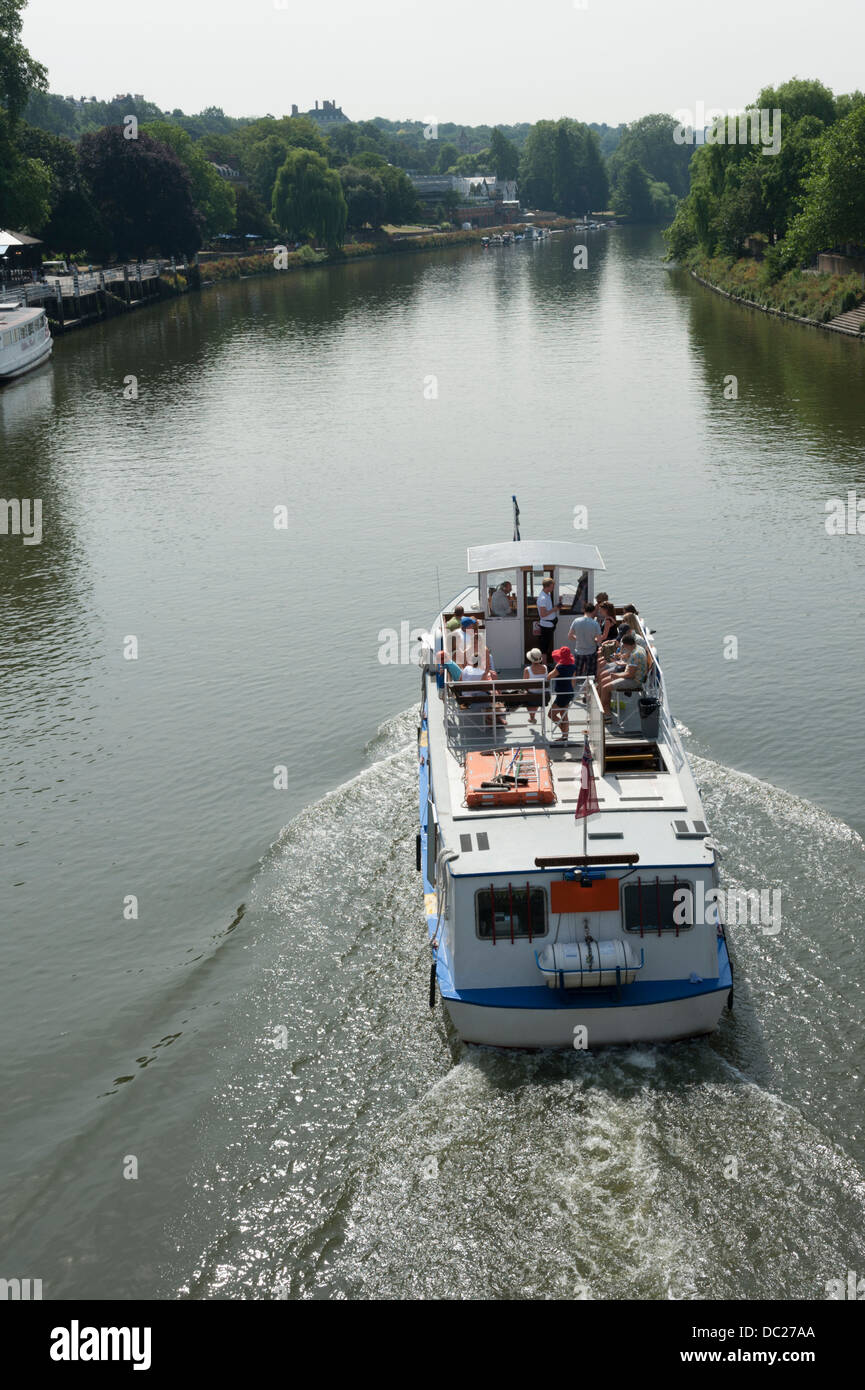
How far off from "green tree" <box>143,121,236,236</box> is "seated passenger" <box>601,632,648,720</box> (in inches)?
5551

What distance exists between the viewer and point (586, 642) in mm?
23016

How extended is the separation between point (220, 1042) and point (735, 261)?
346ft

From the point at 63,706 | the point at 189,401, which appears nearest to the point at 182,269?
the point at 189,401

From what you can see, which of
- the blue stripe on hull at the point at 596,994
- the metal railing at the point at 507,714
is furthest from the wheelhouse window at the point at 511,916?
the metal railing at the point at 507,714

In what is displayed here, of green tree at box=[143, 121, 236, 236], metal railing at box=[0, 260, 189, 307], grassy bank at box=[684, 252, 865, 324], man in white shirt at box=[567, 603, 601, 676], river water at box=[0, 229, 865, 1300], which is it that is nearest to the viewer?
river water at box=[0, 229, 865, 1300]

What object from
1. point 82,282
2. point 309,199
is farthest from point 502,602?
point 309,199

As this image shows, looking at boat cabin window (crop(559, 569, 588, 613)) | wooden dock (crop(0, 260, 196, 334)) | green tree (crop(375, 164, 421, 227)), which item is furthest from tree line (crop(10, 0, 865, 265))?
boat cabin window (crop(559, 569, 588, 613))

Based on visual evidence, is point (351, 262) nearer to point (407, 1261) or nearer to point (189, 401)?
point (189, 401)

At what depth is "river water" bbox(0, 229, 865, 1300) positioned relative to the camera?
15.2 meters

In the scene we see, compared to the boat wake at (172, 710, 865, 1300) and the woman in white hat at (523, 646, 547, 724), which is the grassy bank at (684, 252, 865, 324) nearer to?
the woman in white hat at (523, 646, 547, 724)

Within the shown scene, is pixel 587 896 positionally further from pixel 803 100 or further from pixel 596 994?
pixel 803 100

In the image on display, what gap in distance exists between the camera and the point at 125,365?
8444 cm

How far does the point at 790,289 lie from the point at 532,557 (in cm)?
7717
